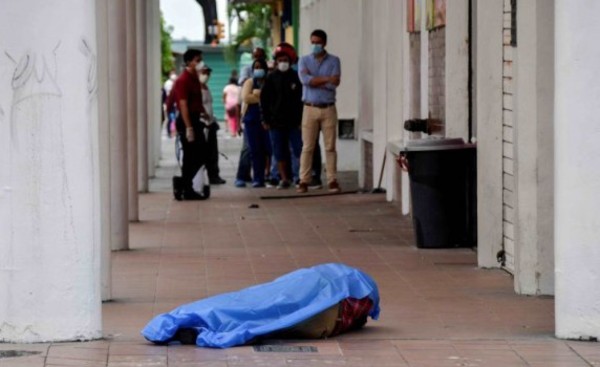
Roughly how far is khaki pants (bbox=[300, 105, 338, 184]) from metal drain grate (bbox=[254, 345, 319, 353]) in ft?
38.1

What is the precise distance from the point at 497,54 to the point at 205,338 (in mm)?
4601

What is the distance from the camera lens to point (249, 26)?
2317 inches

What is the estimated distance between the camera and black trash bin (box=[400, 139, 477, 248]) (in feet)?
47.2

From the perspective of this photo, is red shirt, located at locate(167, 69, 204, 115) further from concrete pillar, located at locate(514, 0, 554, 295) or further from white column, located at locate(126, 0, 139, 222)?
concrete pillar, located at locate(514, 0, 554, 295)

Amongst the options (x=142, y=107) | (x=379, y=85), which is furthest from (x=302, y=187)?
(x=142, y=107)

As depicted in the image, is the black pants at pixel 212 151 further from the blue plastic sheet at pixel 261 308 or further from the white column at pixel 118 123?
the blue plastic sheet at pixel 261 308

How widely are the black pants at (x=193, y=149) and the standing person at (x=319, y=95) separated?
1412mm

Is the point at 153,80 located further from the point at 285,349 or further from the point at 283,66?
the point at 285,349

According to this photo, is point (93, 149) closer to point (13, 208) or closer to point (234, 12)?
point (13, 208)

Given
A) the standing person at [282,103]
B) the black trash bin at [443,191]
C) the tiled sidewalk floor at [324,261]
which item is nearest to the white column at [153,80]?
the standing person at [282,103]

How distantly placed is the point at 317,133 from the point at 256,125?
1809 millimetres

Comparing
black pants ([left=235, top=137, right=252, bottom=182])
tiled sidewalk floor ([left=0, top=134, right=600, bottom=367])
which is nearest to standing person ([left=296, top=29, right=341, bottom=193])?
tiled sidewalk floor ([left=0, top=134, right=600, bottom=367])

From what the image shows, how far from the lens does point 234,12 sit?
203 feet
